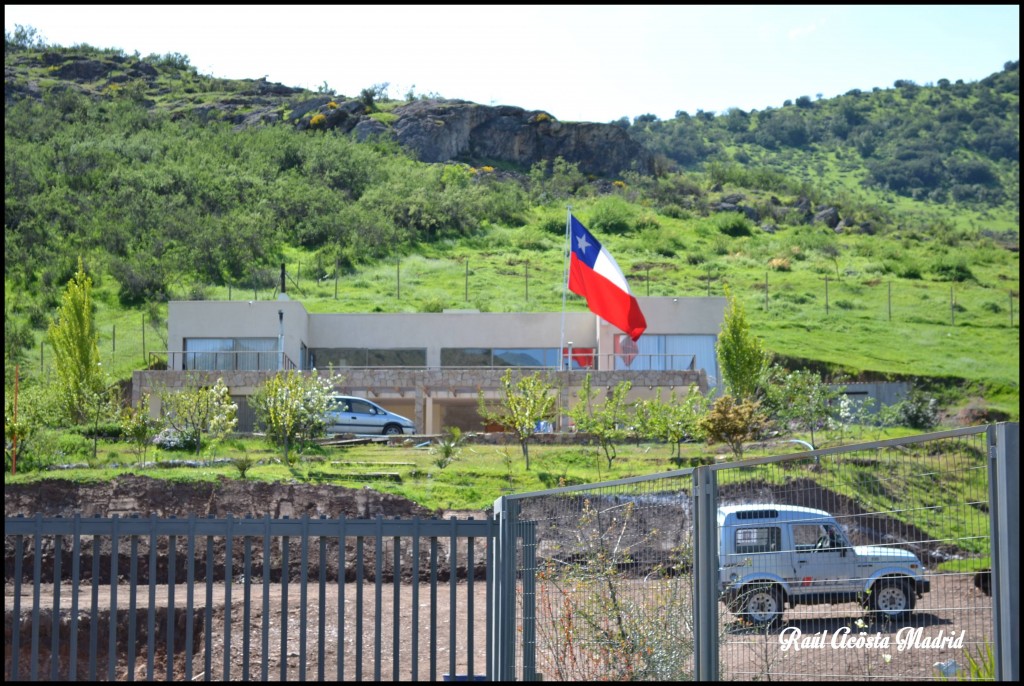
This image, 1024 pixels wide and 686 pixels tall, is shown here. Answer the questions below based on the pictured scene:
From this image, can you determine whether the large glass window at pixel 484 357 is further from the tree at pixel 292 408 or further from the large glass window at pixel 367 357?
the tree at pixel 292 408

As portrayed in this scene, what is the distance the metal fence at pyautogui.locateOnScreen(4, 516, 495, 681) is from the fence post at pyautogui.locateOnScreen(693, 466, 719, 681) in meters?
1.91

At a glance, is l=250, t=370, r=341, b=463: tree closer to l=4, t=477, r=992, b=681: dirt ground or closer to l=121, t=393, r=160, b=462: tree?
l=121, t=393, r=160, b=462: tree

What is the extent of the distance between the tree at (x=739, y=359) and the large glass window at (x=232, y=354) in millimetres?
15939

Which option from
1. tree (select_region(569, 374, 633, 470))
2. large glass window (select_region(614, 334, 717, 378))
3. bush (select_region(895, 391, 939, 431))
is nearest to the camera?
tree (select_region(569, 374, 633, 470))

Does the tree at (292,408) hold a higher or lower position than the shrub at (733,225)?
lower

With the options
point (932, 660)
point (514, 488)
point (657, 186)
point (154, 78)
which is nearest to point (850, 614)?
point (932, 660)

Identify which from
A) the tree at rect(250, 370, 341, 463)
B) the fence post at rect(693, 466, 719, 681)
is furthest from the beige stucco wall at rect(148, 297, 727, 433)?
the fence post at rect(693, 466, 719, 681)

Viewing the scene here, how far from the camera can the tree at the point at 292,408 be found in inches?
1236

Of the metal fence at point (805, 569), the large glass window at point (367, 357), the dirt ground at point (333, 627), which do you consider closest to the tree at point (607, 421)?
the dirt ground at point (333, 627)

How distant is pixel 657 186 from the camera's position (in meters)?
109

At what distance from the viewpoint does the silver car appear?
35531mm

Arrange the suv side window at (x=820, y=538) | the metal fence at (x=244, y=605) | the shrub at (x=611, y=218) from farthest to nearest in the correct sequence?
the shrub at (x=611, y=218), the metal fence at (x=244, y=605), the suv side window at (x=820, y=538)

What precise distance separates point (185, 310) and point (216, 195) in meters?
48.8

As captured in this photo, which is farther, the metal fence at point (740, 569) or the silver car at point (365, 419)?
the silver car at point (365, 419)
